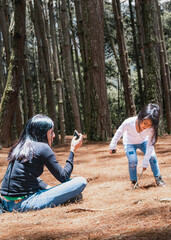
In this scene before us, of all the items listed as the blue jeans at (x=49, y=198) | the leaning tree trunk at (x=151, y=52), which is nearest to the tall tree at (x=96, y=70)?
the leaning tree trunk at (x=151, y=52)

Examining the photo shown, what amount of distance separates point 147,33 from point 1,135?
17.7 feet

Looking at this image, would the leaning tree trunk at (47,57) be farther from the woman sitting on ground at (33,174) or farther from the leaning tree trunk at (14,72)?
the woman sitting on ground at (33,174)

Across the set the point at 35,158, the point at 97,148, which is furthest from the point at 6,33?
the point at 35,158

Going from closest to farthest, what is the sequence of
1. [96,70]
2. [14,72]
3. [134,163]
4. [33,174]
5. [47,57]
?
1. [33,174]
2. [134,163]
3. [14,72]
4. [96,70]
5. [47,57]

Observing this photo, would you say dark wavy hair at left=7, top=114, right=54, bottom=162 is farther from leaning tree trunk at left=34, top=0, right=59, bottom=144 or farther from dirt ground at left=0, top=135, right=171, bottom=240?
leaning tree trunk at left=34, top=0, right=59, bottom=144

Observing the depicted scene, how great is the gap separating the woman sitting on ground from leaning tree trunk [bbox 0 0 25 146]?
5.00m

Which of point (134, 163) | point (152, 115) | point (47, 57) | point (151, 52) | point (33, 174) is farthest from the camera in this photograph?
point (47, 57)

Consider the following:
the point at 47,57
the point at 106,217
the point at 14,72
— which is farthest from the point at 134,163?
the point at 47,57

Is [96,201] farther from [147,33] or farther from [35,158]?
[147,33]

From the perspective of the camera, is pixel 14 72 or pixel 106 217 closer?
pixel 106 217

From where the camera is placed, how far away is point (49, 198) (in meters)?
3.49

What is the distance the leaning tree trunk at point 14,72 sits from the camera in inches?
318

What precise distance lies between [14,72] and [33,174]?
209 inches

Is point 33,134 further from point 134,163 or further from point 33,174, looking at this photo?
point 134,163
